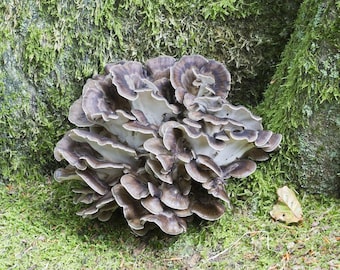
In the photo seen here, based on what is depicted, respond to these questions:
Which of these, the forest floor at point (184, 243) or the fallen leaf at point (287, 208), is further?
the fallen leaf at point (287, 208)

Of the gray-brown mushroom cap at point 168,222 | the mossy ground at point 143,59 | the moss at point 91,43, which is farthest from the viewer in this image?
the moss at point 91,43

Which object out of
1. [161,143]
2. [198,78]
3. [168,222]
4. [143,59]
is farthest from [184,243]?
[143,59]

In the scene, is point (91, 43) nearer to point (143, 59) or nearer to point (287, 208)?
point (143, 59)

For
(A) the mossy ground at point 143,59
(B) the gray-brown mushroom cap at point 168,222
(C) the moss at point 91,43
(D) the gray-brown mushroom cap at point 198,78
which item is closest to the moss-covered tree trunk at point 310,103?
(A) the mossy ground at point 143,59

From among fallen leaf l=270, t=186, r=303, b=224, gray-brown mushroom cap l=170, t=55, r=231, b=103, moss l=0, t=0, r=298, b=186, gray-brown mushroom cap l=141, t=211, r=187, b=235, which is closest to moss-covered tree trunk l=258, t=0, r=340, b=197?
fallen leaf l=270, t=186, r=303, b=224

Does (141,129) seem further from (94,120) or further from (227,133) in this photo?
(227,133)

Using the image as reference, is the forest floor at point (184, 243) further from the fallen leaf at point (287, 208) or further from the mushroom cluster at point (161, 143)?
the mushroom cluster at point (161, 143)
